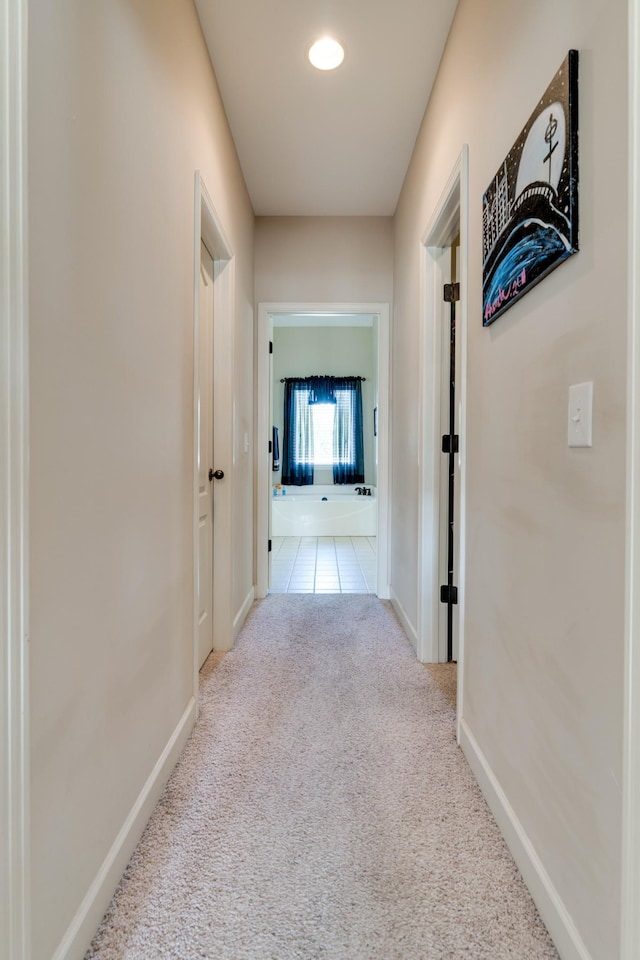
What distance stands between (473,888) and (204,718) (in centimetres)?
106

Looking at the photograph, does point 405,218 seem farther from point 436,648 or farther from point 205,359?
point 436,648

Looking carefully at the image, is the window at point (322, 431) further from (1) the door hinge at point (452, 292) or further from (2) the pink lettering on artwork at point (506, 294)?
(2) the pink lettering on artwork at point (506, 294)

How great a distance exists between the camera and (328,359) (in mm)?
7254

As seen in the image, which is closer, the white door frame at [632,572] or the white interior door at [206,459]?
the white door frame at [632,572]

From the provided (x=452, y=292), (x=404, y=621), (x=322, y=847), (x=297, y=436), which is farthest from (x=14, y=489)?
(x=297, y=436)

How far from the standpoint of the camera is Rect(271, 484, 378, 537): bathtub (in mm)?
5914

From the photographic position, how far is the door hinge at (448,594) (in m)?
2.30

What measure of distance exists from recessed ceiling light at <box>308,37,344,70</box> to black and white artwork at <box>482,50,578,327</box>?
109cm

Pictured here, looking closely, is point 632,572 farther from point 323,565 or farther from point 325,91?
point 323,565

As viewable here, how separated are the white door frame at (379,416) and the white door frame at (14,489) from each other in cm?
254

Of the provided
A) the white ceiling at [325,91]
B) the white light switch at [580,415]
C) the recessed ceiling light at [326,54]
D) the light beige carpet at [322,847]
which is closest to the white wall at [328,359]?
the white ceiling at [325,91]

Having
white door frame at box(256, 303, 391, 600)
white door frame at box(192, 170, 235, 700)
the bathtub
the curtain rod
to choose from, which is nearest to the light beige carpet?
white door frame at box(192, 170, 235, 700)

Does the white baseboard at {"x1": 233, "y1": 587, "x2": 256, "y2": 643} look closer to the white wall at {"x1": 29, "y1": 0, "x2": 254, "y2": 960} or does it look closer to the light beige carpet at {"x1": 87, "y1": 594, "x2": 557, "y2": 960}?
the light beige carpet at {"x1": 87, "y1": 594, "x2": 557, "y2": 960}

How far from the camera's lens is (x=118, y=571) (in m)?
1.12
